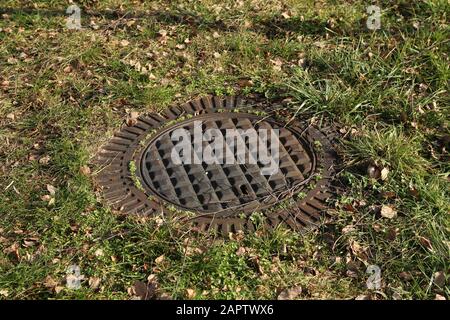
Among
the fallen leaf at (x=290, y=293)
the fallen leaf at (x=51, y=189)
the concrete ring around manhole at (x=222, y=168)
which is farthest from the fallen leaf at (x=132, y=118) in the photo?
the fallen leaf at (x=290, y=293)

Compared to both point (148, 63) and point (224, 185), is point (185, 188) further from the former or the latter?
point (148, 63)

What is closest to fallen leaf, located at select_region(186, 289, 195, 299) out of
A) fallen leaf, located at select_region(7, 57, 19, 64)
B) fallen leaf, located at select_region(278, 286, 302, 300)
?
fallen leaf, located at select_region(278, 286, 302, 300)

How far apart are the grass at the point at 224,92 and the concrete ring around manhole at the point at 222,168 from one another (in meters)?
0.13

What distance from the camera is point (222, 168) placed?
13.0 feet

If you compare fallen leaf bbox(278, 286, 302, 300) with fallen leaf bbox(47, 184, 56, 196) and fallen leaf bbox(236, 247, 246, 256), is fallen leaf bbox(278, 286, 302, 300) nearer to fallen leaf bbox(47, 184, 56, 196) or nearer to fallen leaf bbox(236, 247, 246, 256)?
fallen leaf bbox(236, 247, 246, 256)

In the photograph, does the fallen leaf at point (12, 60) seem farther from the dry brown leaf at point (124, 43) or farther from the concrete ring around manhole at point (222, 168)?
the concrete ring around manhole at point (222, 168)

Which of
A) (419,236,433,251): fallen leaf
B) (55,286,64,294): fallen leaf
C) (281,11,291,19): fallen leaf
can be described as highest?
(281,11,291,19): fallen leaf

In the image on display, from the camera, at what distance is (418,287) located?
320cm

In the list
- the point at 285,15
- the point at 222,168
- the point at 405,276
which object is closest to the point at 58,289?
the point at 222,168

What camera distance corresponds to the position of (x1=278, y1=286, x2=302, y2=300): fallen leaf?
3.23 meters

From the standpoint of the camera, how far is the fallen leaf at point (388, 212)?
11.8 feet

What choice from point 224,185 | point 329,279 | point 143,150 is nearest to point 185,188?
point 224,185

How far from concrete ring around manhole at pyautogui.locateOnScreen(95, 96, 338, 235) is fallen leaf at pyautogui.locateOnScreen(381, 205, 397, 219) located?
1.09 feet

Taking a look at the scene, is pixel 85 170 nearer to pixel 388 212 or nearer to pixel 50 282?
pixel 50 282
